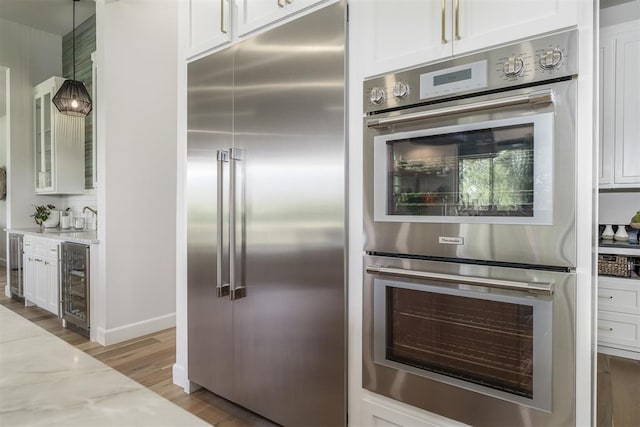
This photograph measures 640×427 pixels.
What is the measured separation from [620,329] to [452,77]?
8.68 ft

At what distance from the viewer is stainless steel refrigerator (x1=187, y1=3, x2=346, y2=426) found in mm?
1729

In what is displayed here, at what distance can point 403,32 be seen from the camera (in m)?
1.53

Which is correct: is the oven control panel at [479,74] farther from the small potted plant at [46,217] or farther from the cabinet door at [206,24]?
the small potted plant at [46,217]

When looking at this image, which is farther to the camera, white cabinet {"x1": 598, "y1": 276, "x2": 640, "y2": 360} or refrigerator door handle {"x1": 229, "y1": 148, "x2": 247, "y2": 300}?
white cabinet {"x1": 598, "y1": 276, "x2": 640, "y2": 360}

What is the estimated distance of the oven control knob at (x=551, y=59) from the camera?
47.2 inches

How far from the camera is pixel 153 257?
3.59 m

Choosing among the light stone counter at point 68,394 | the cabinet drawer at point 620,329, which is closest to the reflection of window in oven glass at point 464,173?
the light stone counter at point 68,394

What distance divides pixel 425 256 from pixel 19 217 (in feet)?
18.3

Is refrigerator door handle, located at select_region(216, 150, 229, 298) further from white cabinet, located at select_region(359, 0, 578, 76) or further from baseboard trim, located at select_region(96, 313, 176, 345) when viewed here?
baseboard trim, located at select_region(96, 313, 176, 345)

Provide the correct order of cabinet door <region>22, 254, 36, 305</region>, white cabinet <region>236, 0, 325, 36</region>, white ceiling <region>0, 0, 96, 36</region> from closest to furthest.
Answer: white cabinet <region>236, 0, 325, 36</region> → cabinet door <region>22, 254, 36, 305</region> → white ceiling <region>0, 0, 96, 36</region>

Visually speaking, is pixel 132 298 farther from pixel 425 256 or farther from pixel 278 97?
pixel 425 256

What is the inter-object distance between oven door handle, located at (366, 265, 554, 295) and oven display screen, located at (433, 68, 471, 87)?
711mm

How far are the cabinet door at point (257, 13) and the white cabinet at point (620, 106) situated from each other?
2.61m

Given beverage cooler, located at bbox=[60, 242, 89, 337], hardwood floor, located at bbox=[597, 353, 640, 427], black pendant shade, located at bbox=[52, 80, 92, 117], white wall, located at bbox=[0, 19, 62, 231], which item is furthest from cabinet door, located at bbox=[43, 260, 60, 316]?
hardwood floor, located at bbox=[597, 353, 640, 427]
